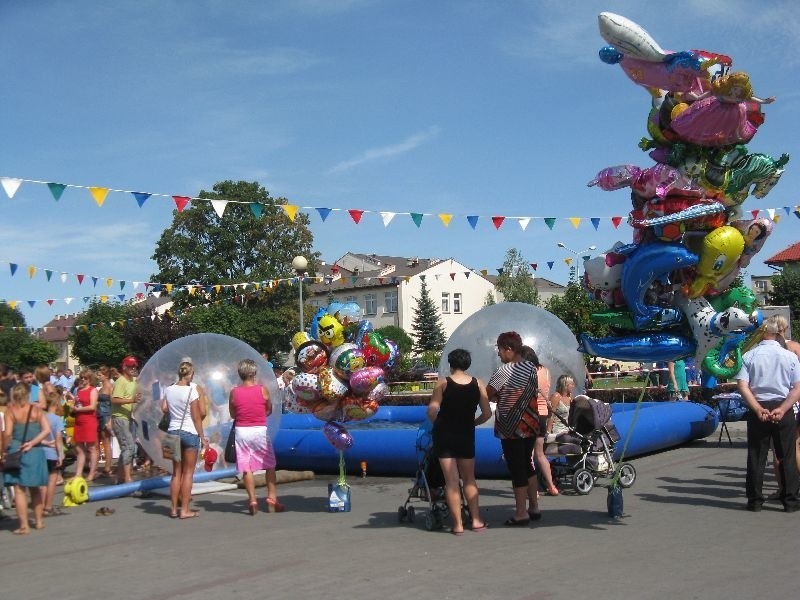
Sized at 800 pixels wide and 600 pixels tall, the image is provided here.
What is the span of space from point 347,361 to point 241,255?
43040 mm

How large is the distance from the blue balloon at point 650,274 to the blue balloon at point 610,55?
279 cm

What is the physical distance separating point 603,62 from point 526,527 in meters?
7.92

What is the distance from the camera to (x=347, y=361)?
30.6ft

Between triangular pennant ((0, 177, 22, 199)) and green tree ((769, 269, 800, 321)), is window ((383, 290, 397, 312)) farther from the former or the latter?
triangular pennant ((0, 177, 22, 199))

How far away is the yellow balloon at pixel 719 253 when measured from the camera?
508 inches

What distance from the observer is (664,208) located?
1309 cm

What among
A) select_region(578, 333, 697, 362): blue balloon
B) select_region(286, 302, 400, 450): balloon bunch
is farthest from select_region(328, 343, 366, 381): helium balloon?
select_region(578, 333, 697, 362): blue balloon

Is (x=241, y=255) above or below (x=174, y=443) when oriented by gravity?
above

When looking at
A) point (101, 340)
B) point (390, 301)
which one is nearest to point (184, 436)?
point (101, 340)

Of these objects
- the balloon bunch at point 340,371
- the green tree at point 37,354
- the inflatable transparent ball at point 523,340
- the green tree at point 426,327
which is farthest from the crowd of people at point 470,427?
the green tree at point 426,327

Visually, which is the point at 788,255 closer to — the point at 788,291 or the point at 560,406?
the point at 788,291

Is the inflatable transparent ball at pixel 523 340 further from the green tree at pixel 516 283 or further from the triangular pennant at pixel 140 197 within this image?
the green tree at pixel 516 283

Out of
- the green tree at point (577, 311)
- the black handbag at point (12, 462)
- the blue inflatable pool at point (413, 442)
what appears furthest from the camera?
the green tree at point (577, 311)

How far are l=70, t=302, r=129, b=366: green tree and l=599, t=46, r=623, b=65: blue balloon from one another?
1847 inches
